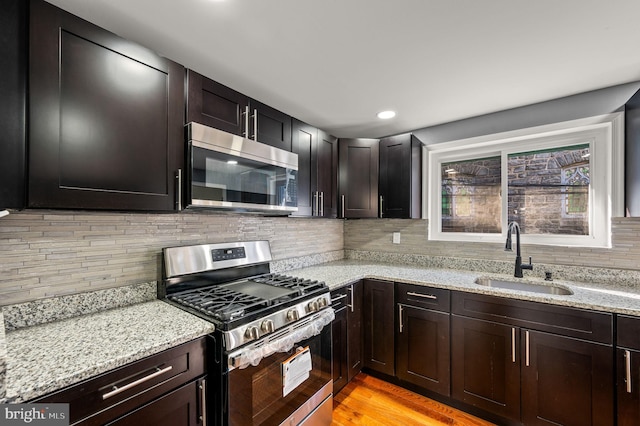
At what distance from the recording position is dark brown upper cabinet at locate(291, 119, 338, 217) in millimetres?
2270

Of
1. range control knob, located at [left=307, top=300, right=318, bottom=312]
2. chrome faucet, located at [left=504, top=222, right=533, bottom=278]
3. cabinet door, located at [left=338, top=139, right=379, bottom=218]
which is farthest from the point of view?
cabinet door, located at [left=338, top=139, right=379, bottom=218]

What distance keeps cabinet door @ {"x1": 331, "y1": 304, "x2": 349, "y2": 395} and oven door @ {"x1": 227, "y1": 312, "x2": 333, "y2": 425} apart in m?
0.20

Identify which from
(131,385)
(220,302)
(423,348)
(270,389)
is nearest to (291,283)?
(220,302)

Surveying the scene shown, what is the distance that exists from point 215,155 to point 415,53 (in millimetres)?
1239

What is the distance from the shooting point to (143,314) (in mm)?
1410

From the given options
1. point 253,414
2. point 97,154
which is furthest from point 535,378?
point 97,154

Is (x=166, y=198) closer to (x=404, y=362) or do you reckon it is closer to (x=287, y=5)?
(x=287, y=5)

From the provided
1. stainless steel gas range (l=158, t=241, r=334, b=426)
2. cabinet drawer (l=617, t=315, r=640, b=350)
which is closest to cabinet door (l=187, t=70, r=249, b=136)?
stainless steel gas range (l=158, t=241, r=334, b=426)

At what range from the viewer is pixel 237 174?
1.68 m

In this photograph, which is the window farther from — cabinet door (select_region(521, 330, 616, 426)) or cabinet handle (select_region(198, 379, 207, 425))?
cabinet handle (select_region(198, 379, 207, 425))

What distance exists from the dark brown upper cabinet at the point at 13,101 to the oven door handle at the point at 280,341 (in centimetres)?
103

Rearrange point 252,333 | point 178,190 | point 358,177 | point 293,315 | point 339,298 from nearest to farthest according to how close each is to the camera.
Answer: point 252,333 → point 178,190 → point 293,315 → point 339,298 → point 358,177

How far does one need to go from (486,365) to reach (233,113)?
2.35 m

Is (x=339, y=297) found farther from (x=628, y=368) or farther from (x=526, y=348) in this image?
(x=628, y=368)
